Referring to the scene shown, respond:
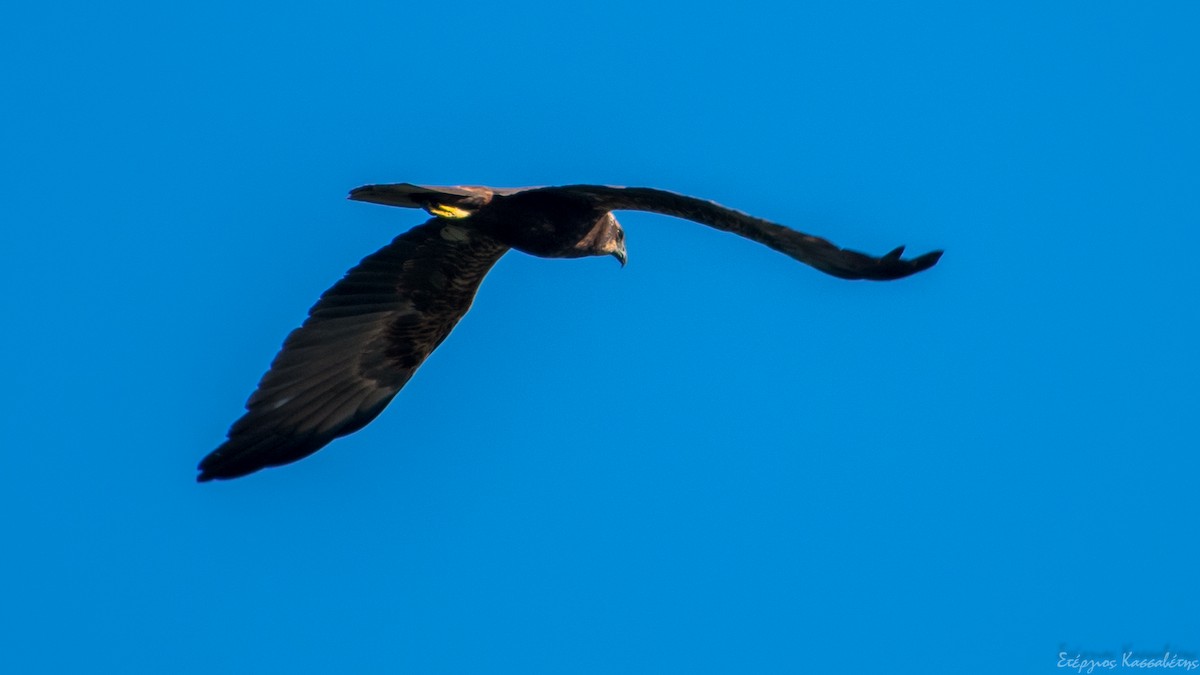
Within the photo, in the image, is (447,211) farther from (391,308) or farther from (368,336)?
(368,336)

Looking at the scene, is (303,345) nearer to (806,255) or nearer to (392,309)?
(392,309)

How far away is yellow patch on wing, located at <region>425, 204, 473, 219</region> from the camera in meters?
9.61

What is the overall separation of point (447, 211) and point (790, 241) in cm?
301

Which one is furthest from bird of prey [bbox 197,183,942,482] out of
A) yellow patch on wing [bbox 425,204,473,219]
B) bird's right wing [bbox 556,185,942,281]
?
bird's right wing [bbox 556,185,942,281]

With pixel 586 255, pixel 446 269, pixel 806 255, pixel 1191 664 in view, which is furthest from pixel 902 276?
pixel 1191 664

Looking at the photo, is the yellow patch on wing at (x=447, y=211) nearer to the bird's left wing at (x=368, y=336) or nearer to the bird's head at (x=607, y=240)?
the bird's left wing at (x=368, y=336)

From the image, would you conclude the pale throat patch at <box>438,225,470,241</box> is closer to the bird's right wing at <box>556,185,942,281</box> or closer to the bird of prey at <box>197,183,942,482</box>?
the bird of prey at <box>197,183,942,482</box>

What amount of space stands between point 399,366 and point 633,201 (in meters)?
3.38

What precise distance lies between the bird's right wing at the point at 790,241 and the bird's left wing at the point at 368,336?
2.80 m

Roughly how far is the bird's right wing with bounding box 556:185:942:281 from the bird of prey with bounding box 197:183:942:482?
4.66 feet

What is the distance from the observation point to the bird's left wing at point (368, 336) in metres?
10.1

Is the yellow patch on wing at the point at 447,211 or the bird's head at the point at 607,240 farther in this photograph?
the bird's head at the point at 607,240

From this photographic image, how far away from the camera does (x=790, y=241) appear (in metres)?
7.32

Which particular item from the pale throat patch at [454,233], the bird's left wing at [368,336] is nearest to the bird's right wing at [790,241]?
the pale throat patch at [454,233]
